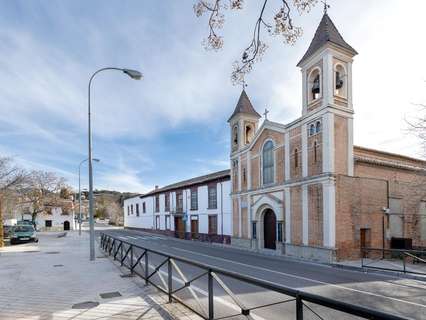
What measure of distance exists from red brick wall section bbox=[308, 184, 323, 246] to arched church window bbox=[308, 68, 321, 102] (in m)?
5.12

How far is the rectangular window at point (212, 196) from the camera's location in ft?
95.5

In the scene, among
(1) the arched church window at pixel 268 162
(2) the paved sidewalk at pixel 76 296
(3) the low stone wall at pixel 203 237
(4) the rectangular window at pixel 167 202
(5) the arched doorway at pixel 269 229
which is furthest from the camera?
(4) the rectangular window at pixel 167 202

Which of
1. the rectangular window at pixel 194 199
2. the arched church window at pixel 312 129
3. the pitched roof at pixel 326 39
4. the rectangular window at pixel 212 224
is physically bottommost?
the rectangular window at pixel 212 224

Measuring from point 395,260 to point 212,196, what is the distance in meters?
16.9

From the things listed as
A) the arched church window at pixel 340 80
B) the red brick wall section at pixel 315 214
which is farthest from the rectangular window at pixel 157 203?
the arched church window at pixel 340 80

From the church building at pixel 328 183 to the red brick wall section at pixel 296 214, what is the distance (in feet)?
0.18

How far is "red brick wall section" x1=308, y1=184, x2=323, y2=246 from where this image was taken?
53.6 ft

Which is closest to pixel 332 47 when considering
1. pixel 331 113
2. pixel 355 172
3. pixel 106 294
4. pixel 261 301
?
pixel 331 113

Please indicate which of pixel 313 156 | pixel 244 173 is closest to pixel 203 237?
pixel 244 173

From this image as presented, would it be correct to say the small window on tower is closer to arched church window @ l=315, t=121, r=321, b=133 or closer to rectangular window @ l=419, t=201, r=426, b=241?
arched church window @ l=315, t=121, r=321, b=133

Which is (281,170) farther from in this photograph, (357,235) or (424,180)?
(424,180)

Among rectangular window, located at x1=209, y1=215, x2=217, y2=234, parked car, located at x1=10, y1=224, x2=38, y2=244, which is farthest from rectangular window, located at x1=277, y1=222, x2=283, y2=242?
parked car, located at x1=10, y1=224, x2=38, y2=244

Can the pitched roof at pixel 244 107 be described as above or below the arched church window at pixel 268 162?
above

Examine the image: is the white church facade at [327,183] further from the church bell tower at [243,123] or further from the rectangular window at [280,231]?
the church bell tower at [243,123]
